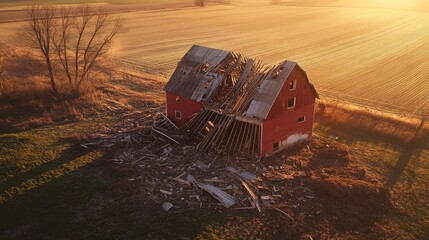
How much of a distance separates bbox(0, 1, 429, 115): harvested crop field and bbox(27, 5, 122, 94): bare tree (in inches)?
224

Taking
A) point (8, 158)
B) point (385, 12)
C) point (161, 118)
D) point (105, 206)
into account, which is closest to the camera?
point (105, 206)

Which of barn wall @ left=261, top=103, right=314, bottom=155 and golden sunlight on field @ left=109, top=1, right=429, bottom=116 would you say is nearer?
barn wall @ left=261, top=103, right=314, bottom=155

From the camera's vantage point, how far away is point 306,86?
3023cm

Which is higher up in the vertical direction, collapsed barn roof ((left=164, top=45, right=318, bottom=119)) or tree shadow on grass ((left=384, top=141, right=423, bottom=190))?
collapsed barn roof ((left=164, top=45, right=318, bottom=119))

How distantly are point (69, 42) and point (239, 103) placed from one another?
179 ft

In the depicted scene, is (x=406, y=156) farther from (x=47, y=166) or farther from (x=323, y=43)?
(x=323, y=43)

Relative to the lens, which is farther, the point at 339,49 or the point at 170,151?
the point at 339,49

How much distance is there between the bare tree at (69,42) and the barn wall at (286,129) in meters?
23.6

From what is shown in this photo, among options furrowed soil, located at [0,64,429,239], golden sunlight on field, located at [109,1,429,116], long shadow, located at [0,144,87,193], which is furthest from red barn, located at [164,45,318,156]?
golden sunlight on field, located at [109,1,429,116]

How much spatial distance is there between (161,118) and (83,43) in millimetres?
43848

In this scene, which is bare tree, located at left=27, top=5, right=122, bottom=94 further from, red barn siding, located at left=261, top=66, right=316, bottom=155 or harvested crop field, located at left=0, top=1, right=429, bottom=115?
red barn siding, located at left=261, top=66, right=316, bottom=155

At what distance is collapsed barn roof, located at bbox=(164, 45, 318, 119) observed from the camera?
28156 millimetres

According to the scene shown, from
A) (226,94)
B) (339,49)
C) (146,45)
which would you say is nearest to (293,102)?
(226,94)

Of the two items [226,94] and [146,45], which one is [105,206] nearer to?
[226,94]
